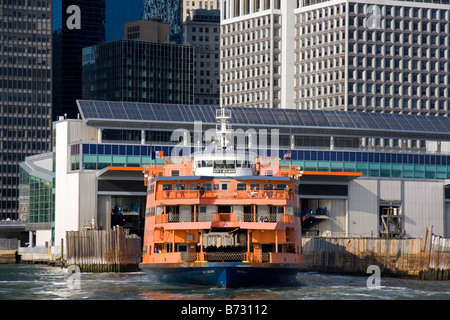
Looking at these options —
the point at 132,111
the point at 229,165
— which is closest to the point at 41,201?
the point at 132,111

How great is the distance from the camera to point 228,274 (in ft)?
281

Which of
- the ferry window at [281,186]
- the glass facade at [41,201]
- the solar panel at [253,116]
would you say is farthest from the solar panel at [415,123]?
the ferry window at [281,186]

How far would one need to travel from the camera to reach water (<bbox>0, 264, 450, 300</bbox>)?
3219 inches

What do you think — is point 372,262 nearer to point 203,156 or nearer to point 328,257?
point 328,257

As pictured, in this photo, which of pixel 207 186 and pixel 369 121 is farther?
pixel 369 121

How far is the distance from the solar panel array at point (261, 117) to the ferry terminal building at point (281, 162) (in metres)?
0.17

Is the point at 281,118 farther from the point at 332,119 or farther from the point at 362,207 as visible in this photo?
the point at 362,207

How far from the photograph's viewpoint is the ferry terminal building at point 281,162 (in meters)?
137

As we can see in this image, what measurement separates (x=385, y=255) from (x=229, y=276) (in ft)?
96.3

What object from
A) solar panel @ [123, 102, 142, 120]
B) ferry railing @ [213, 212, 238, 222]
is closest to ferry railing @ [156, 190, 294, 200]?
ferry railing @ [213, 212, 238, 222]

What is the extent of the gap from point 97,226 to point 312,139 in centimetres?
3322
